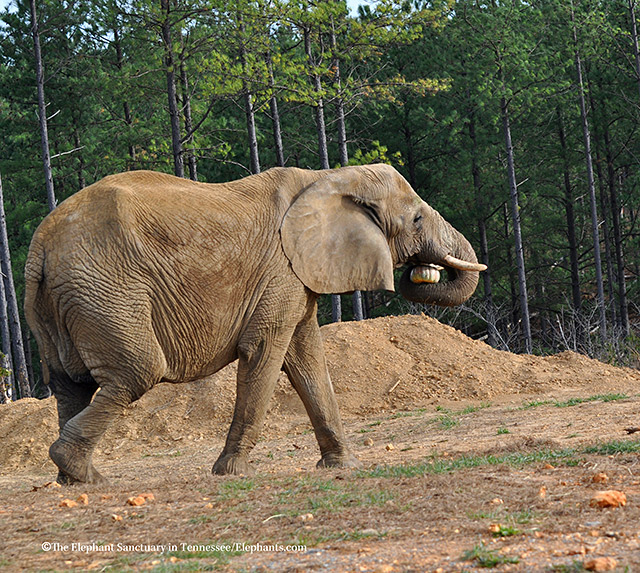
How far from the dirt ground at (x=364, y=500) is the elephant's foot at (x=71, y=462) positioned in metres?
0.32

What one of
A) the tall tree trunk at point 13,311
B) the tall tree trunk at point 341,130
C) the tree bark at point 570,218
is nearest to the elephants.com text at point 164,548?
the tall tree trunk at point 13,311

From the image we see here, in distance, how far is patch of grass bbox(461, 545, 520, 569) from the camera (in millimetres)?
4547

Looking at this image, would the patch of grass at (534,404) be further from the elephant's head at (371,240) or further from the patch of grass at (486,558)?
the patch of grass at (486,558)

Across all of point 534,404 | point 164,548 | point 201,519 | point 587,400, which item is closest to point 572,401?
point 587,400

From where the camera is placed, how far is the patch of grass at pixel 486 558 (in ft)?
14.9

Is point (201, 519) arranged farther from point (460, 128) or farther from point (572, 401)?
point (460, 128)

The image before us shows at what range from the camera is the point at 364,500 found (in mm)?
6508

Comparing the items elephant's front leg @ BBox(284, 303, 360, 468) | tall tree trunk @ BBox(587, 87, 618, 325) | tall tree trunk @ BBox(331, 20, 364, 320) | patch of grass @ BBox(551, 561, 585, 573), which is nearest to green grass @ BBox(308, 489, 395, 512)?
patch of grass @ BBox(551, 561, 585, 573)

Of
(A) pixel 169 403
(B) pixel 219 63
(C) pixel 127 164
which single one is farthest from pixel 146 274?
(C) pixel 127 164

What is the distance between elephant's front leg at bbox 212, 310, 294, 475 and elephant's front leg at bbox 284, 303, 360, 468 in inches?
21.1

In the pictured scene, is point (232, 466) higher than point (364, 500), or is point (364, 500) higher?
point (364, 500)

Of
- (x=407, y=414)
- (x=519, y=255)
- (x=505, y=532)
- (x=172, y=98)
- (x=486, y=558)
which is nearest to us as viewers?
(x=486, y=558)

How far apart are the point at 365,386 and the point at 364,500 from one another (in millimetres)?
11626

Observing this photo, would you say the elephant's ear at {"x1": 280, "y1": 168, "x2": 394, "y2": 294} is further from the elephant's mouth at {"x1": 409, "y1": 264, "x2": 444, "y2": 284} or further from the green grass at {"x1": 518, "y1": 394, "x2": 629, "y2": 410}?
the green grass at {"x1": 518, "y1": 394, "x2": 629, "y2": 410}
